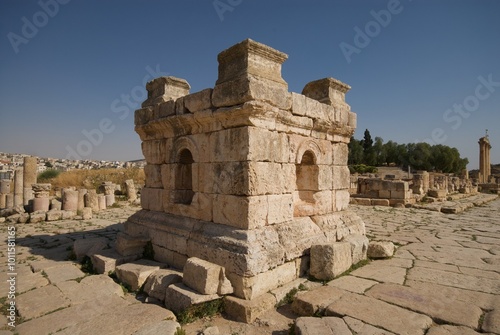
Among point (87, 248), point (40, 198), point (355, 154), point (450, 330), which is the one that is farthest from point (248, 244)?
point (355, 154)

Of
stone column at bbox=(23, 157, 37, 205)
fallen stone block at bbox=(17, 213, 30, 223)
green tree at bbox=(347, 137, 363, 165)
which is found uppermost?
green tree at bbox=(347, 137, 363, 165)

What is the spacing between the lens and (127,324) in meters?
3.04

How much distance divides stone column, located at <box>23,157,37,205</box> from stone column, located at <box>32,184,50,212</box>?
1843 millimetres

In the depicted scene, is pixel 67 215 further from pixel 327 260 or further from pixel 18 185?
pixel 327 260

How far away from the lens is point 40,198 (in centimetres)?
1070

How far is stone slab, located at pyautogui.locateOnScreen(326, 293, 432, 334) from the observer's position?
277 cm

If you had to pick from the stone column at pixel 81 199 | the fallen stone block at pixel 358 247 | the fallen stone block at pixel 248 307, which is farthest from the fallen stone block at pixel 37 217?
the fallen stone block at pixel 358 247

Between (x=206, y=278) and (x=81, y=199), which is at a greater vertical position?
(x=81, y=199)

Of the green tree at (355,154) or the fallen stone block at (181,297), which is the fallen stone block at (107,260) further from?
the green tree at (355,154)

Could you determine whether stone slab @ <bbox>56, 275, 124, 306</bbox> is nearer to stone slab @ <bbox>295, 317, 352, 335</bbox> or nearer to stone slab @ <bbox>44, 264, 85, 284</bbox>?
stone slab @ <bbox>44, 264, 85, 284</bbox>

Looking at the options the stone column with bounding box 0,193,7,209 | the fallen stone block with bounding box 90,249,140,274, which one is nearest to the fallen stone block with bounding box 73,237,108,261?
the fallen stone block with bounding box 90,249,140,274

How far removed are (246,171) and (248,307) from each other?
1.61 meters

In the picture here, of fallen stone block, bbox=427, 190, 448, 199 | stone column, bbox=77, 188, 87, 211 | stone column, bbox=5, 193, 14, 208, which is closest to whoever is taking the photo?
stone column, bbox=77, 188, 87, 211

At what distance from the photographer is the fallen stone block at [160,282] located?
3730 mm
